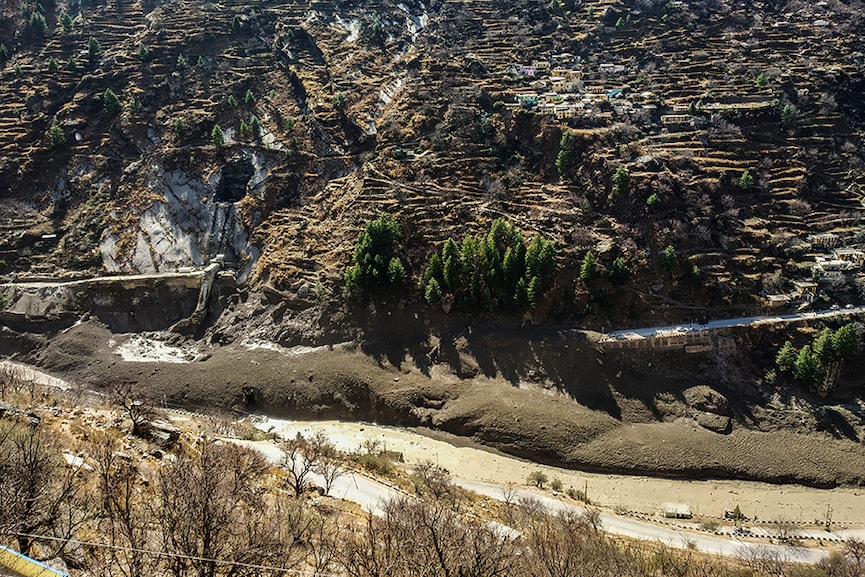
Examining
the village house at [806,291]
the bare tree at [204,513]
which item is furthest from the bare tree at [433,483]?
the village house at [806,291]

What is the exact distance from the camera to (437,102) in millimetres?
62719

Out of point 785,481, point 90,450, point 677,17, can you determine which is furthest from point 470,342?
point 677,17

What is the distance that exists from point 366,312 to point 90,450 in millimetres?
25671

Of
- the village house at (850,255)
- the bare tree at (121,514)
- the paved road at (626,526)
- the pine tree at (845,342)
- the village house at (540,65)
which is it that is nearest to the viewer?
the bare tree at (121,514)

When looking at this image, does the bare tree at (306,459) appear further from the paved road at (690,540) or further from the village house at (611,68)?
the village house at (611,68)

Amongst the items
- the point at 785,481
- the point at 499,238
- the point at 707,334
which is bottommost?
the point at 785,481

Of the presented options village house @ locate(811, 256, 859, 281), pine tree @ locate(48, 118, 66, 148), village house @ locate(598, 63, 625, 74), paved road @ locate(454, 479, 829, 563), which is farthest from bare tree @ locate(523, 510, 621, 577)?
pine tree @ locate(48, 118, 66, 148)

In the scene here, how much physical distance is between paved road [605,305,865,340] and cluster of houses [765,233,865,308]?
54.1 inches

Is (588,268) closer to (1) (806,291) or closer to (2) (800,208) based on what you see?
(1) (806,291)

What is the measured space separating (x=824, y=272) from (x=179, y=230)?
6499cm

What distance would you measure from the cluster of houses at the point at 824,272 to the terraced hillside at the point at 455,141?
59cm

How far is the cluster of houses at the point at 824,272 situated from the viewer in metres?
45.9

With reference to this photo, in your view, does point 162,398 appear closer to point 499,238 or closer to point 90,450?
point 90,450

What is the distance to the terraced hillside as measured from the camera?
49.9 m
